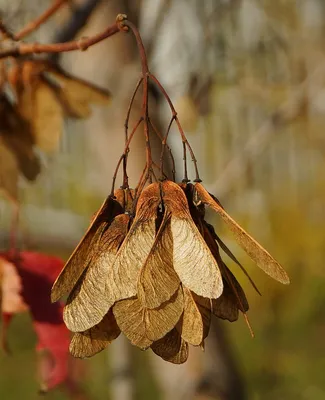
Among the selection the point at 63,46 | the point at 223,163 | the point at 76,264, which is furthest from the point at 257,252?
the point at 223,163

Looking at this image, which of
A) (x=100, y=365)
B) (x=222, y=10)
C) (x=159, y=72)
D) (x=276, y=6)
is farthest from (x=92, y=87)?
(x=100, y=365)

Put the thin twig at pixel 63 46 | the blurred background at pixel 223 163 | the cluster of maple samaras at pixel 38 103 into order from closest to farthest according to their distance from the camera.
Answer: the thin twig at pixel 63 46
the cluster of maple samaras at pixel 38 103
the blurred background at pixel 223 163

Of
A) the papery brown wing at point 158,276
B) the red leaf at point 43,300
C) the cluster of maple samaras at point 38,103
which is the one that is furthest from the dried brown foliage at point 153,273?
the cluster of maple samaras at point 38,103

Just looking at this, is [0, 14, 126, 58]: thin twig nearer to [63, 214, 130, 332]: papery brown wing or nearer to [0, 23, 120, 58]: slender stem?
[0, 23, 120, 58]: slender stem

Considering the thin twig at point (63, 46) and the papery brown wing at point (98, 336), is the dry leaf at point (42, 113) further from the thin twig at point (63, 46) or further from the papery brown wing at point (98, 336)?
the papery brown wing at point (98, 336)

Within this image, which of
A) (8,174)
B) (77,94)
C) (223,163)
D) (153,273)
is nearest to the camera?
(153,273)

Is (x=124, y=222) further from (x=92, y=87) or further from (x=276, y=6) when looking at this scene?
(x=276, y=6)

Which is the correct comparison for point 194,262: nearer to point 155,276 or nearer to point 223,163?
point 155,276
